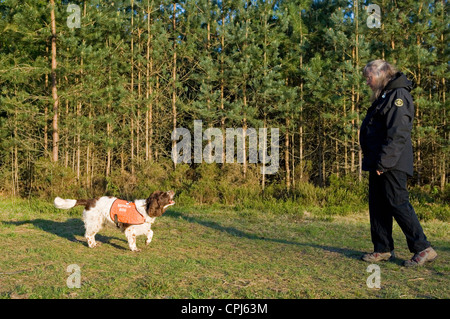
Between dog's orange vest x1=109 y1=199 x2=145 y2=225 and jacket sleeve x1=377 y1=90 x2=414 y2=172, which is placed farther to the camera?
dog's orange vest x1=109 y1=199 x2=145 y2=225

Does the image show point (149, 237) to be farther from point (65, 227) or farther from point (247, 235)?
point (65, 227)

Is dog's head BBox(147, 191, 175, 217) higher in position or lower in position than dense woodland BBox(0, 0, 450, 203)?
lower

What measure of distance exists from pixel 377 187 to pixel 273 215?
491 centimetres

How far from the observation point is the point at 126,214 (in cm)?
655

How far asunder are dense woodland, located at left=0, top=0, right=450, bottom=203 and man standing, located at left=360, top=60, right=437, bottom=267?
9646 mm

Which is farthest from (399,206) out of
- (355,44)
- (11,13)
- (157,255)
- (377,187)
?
(11,13)

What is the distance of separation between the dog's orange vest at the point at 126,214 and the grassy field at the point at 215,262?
18.6 inches

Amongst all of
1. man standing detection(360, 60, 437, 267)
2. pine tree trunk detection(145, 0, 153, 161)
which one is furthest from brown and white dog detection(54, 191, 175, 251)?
pine tree trunk detection(145, 0, 153, 161)

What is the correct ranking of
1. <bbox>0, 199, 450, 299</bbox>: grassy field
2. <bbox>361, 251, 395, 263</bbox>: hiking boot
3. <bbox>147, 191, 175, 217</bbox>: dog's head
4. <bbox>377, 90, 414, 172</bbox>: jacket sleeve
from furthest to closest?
1. <bbox>147, 191, 175, 217</bbox>: dog's head
2. <bbox>361, 251, 395, 263</bbox>: hiking boot
3. <bbox>377, 90, 414, 172</bbox>: jacket sleeve
4. <bbox>0, 199, 450, 299</bbox>: grassy field

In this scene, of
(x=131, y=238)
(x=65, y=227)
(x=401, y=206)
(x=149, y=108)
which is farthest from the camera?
(x=149, y=108)

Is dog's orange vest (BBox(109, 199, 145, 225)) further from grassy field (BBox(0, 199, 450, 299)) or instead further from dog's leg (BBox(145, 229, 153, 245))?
grassy field (BBox(0, 199, 450, 299))

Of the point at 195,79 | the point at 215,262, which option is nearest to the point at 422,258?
the point at 215,262

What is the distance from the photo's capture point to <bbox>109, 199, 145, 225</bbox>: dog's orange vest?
653cm

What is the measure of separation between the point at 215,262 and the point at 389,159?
261 cm
